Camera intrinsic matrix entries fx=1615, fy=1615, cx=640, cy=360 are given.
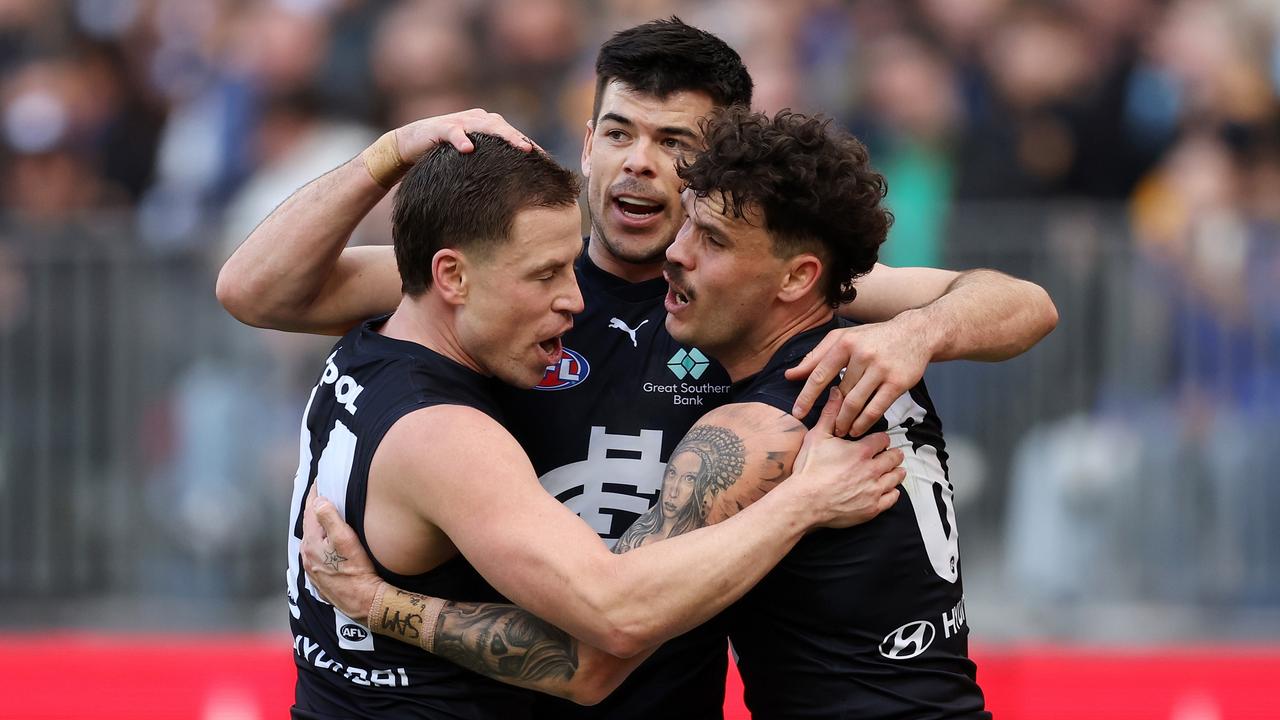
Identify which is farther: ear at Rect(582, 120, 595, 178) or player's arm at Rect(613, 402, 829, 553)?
ear at Rect(582, 120, 595, 178)

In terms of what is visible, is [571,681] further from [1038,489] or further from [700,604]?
[1038,489]

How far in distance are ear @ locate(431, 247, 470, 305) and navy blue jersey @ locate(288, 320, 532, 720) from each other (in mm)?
176

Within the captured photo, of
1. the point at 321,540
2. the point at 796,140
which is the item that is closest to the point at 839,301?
the point at 796,140

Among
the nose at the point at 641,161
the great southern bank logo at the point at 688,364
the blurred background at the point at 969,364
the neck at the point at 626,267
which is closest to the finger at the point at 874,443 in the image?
the great southern bank logo at the point at 688,364

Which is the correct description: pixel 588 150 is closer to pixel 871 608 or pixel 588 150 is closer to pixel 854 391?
pixel 854 391

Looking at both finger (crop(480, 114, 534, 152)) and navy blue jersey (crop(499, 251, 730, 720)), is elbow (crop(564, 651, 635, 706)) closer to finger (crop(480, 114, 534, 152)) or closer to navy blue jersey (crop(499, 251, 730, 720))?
navy blue jersey (crop(499, 251, 730, 720))

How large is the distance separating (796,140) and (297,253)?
Answer: 5.25ft

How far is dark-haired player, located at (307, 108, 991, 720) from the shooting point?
4.33 metres

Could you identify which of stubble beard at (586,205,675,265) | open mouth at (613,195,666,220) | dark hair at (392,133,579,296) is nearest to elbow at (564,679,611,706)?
dark hair at (392,133,579,296)

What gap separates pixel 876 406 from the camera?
14.1 feet

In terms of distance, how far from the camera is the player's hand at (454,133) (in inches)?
178

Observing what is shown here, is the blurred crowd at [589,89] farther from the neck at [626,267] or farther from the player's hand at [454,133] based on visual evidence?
the player's hand at [454,133]

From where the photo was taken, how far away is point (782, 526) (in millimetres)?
4211

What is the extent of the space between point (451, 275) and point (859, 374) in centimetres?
115
